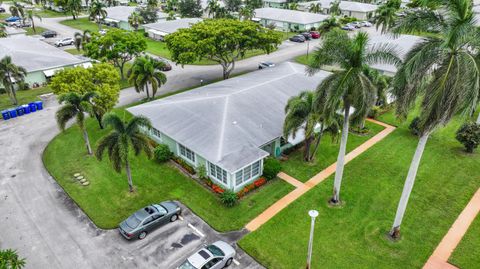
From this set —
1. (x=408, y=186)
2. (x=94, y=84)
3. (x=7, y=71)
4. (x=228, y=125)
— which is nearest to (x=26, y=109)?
(x=7, y=71)

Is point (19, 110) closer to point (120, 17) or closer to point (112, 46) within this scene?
point (112, 46)

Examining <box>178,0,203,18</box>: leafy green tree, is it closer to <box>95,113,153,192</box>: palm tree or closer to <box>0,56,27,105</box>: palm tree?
<box>0,56,27,105</box>: palm tree

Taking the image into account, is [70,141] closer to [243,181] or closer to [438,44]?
[243,181]

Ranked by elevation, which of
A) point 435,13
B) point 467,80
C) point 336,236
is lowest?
point 336,236

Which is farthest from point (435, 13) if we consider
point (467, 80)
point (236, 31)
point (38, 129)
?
point (38, 129)

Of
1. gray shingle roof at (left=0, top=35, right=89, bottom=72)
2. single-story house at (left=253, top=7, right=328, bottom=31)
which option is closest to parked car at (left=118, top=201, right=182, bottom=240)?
gray shingle roof at (left=0, top=35, right=89, bottom=72)

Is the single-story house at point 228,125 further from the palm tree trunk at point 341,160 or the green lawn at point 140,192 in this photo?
the palm tree trunk at point 341,160
